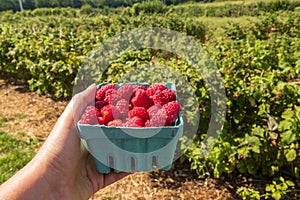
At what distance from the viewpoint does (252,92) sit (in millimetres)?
A: 2420

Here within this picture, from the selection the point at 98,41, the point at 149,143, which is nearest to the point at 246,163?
the point at 149,143

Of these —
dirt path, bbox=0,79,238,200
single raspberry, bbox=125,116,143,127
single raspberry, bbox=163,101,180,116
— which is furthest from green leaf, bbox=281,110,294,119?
single raspberry, bbox=125,116,143,127

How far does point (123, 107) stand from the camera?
3.97 feet

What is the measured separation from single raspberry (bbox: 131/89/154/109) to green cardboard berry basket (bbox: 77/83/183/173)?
142 millimetres

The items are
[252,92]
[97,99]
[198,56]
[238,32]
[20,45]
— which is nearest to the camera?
[97,99]

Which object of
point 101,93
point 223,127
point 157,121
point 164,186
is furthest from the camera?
point 164,186

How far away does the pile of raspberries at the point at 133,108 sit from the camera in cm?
113

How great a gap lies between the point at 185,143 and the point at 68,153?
131cm

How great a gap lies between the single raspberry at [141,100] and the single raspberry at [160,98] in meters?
0.03

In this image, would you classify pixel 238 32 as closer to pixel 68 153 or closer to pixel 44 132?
pixel 44 132

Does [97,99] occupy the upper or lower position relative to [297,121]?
upper

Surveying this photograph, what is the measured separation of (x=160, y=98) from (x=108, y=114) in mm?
219

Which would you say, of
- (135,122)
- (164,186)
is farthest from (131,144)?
(164,186)

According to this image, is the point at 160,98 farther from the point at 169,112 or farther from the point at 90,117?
the point at 90,117
